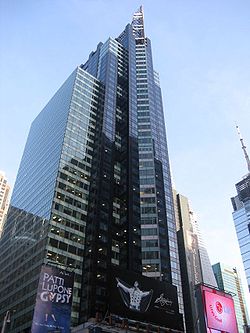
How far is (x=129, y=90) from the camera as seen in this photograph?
145 meters

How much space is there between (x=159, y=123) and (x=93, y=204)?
49.6 meters

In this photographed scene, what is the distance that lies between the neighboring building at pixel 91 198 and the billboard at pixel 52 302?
40682 mm

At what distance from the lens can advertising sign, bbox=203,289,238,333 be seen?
52.4 m

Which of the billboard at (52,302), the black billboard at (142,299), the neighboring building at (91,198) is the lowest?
the billboard at (52,302)

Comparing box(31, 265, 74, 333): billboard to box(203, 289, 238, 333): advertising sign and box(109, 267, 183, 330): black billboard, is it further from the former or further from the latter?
box(203, 289, 238, 333): advertising sign

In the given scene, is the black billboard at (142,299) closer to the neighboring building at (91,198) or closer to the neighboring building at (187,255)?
the neighboring building at (91,198)

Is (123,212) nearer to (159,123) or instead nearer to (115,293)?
(159,123)

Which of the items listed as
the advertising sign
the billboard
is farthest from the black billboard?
the billboard

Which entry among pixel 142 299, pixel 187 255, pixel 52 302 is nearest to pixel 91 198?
pixel 142 299

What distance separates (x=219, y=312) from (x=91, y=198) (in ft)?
191

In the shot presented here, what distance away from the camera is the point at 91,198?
106688mm

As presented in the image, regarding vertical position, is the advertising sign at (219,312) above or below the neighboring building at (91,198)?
below

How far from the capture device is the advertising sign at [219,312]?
52409 mm

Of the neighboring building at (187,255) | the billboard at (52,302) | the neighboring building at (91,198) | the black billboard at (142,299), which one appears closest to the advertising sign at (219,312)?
the black billboard at (142,299)
